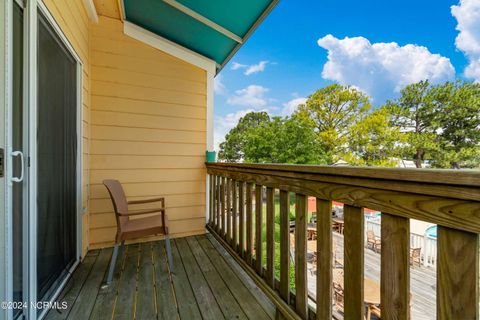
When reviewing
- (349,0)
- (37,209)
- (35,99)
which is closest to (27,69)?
(35,99)

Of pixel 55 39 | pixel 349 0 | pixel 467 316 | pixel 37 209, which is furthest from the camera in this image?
pixel 349 0

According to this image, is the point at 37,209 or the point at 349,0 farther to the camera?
the point at 349,0

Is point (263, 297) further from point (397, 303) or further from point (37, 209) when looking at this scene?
point (37, 209)

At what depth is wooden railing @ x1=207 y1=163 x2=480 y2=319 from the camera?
0.55 metres

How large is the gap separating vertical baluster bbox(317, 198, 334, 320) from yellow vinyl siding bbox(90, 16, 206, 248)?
208 centimetres

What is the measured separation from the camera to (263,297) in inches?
62.4

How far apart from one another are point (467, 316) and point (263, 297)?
1264 mm

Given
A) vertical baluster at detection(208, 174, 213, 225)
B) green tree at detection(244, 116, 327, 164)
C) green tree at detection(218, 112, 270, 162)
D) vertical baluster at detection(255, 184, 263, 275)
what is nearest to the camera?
vertical baluster at detection(255, 184, 263, 275)

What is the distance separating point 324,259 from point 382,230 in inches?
13.6

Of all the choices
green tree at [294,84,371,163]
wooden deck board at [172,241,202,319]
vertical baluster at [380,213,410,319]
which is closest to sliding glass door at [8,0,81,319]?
wooden deck board at [172,241,202,319]

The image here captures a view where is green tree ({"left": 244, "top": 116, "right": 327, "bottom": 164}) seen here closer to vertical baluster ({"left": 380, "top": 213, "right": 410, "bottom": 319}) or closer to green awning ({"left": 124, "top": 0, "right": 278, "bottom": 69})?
green awning ({"left": 124, "top": 0, "right": 278, "bottom": 69})

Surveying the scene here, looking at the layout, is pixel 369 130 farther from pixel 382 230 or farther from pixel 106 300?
pixel 106 300

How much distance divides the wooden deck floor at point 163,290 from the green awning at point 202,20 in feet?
7.98

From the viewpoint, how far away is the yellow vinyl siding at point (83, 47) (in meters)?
1.75
